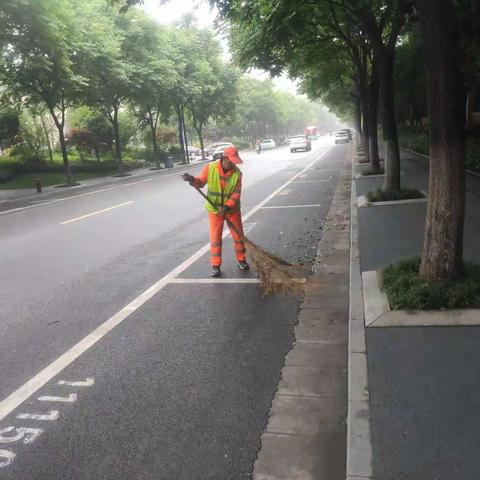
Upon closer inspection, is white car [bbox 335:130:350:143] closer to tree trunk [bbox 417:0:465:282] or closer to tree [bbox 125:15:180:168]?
tree [bbox 125:15:180:168]

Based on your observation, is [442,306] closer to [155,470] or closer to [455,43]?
[455,43]

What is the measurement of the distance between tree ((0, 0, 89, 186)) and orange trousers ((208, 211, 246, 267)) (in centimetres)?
1430

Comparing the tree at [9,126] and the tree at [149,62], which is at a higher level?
the tree at [149,62]

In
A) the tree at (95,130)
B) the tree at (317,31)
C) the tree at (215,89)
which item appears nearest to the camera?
the tree at (317,31)

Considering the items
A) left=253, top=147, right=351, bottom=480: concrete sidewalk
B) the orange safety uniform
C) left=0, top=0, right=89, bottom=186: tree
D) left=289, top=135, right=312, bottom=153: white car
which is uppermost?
left=0, top=0, right=89, bottom=186: tree

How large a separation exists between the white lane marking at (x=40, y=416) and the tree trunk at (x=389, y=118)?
8.86 m

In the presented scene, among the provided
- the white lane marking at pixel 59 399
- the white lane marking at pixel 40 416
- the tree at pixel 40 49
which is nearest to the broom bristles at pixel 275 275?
the white lane marking at pixel 59 399

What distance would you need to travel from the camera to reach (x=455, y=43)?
14.5 feet

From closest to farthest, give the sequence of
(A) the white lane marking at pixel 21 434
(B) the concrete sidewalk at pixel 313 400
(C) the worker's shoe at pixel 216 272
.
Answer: (B) the concrete sidewalk at pixel 313 400 < (A) the white lane marking at pixel 21 434 < (C) the worker's shoe at pixel 216 272

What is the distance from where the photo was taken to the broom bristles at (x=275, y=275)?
19.1 feet

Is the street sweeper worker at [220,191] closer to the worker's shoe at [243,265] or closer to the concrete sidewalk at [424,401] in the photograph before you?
the worker's shoe at [243,265]

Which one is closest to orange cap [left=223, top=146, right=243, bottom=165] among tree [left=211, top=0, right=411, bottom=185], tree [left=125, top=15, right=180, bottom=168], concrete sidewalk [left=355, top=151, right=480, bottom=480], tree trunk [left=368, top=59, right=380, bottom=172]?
tree [left=211, top=0, right=411, bottom=185]

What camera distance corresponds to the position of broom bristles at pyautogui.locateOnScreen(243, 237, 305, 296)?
5.81 m

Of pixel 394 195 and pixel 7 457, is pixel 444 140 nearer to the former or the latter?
pixel 7 457
